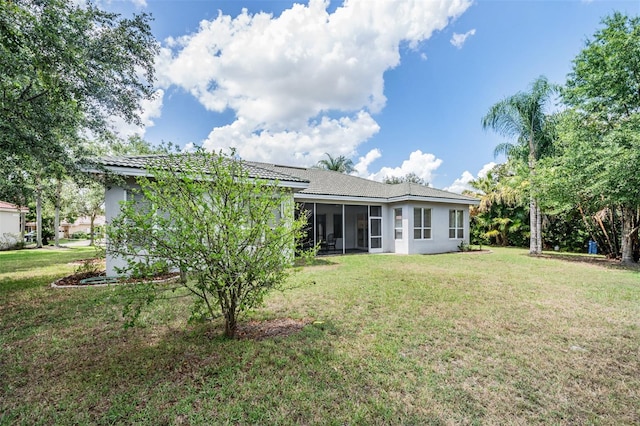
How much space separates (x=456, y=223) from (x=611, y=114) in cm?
865

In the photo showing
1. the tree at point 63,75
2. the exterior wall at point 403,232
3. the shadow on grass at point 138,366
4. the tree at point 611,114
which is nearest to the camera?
the shadow on grass at point 138,366

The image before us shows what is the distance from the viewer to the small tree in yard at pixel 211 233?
12.1 feet

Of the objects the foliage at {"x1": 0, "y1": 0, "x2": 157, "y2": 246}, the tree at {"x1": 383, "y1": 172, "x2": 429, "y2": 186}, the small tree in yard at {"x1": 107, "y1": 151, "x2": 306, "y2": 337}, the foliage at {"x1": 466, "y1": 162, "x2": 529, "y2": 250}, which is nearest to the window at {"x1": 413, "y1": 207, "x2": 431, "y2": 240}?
the foliage at {"x1": 466, "y1": 162, "x2": 529, "y2": 250}

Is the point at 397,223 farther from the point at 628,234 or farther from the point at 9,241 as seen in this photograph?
the point at 9,241

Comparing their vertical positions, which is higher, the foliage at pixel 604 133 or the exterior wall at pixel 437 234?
the foliage at pixel 604 133

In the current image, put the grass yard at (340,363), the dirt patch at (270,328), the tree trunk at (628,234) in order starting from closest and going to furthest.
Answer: the grass yard at (340,363) < the dirt patch at (270,328) < the tree trunk at (628,234)

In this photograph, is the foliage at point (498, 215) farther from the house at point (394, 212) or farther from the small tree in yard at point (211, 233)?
the small tree in yard at point (211, 233)

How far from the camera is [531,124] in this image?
16.0 metres

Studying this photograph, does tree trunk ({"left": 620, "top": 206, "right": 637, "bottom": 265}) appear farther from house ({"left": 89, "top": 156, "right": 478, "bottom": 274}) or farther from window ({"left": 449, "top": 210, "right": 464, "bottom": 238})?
window ({"left": 449, "top": 210, "right": 464, "bottom": 238})

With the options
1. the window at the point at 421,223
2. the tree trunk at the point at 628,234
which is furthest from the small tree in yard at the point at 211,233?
the tree trunk at the point at 628,234

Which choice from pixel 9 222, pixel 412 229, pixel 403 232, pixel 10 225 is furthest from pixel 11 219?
pixel 412 229

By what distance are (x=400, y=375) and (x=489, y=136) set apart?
61.6 feet

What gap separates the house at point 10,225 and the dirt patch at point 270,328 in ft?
85.4

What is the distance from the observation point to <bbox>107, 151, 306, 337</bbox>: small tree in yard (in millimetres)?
3695
